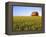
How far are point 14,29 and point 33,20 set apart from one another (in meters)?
0.34

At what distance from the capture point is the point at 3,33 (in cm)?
178

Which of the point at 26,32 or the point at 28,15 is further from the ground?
the point at 28,15

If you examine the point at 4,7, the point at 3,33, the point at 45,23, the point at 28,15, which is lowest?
the point at 3,33

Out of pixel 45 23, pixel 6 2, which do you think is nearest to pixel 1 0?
pixel 6 2

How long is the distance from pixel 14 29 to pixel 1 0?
470 mm

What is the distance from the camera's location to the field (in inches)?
71.2

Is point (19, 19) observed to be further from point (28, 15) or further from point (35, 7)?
point (35, 7)

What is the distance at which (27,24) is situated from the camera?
1860 millimetres

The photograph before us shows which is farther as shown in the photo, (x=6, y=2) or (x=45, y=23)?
(x=45, y=23)

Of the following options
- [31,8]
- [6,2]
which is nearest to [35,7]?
[31,8]

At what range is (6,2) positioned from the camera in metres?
1.79

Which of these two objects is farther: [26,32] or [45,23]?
[45,23]

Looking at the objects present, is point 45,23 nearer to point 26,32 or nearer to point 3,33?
point 26,32

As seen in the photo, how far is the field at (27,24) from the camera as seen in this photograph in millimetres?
1809
